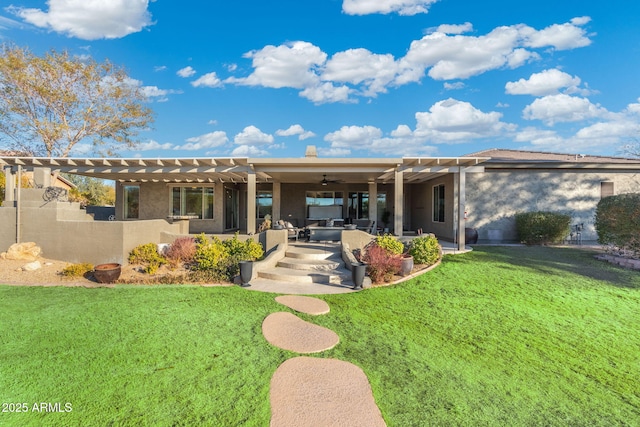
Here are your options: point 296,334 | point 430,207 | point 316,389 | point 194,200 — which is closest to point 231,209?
point 194,200

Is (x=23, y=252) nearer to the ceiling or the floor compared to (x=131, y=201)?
nearer to the floor

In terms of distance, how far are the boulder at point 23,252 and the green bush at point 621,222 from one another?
55.6 ft

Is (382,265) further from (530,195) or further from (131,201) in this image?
(131,201)

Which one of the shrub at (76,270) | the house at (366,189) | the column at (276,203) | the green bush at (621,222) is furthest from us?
the column at (276,203)

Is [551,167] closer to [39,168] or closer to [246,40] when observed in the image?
[246,40]

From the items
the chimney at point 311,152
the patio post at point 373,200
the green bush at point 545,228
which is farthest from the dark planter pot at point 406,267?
the green bush at point 545,228

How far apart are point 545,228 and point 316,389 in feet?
40.6

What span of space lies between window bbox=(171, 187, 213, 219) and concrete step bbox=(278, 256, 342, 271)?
7.40 metres

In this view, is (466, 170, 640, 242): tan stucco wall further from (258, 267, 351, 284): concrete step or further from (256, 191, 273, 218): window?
(256, 191, 273, 218): window

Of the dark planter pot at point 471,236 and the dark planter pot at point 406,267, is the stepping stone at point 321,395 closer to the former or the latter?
the dark planter pot at point 406,267

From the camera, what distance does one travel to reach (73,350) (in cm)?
384

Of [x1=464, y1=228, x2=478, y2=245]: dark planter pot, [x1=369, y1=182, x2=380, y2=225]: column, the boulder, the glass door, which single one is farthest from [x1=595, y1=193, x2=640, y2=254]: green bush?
the boulder

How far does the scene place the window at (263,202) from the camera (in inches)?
634

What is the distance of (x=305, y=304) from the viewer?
→ 5844mm
